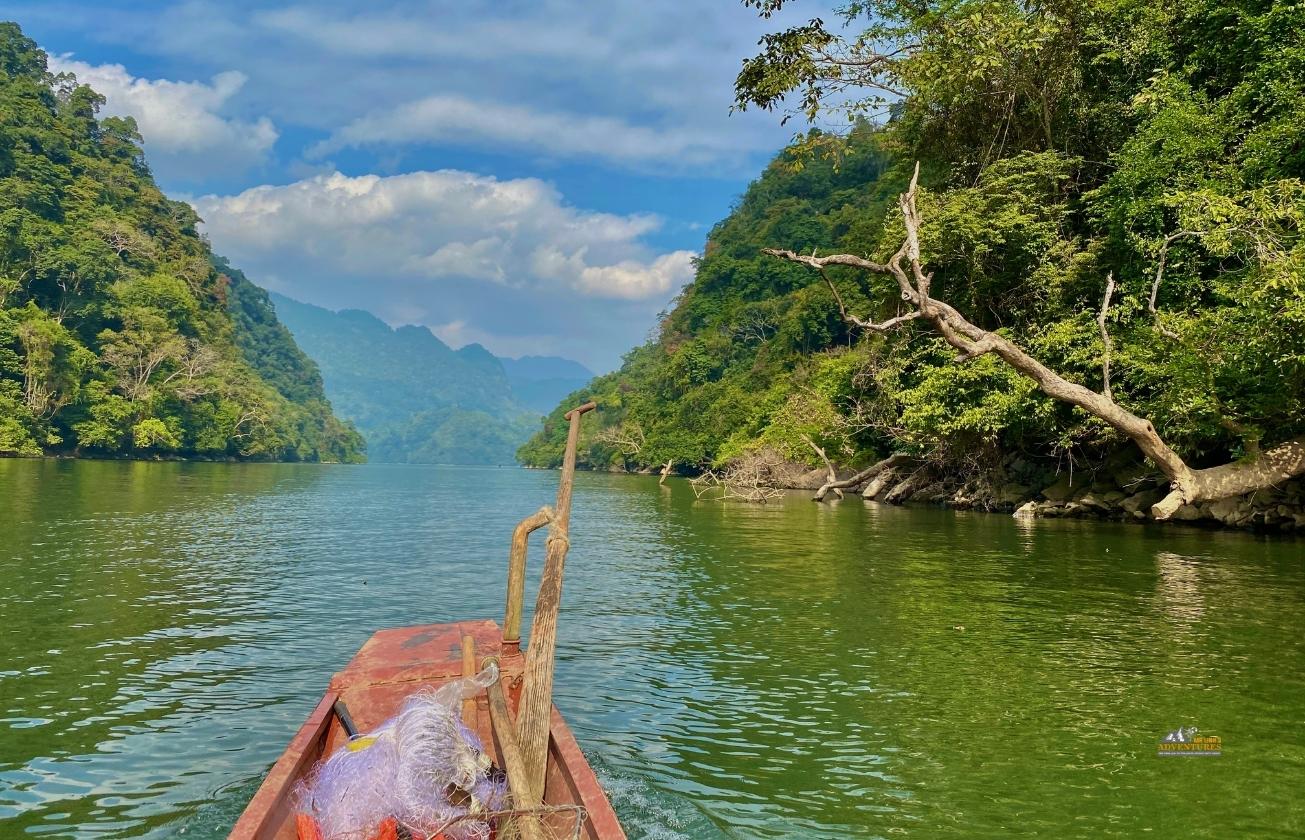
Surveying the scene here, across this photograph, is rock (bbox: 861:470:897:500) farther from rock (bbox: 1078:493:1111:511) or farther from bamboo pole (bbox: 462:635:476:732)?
bamboo pole (bbox: 462:635:476:732)

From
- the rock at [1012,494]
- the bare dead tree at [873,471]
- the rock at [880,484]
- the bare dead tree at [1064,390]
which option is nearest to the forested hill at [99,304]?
the bare dead tree at [873,471]

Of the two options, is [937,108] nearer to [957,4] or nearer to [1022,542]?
[957,4]

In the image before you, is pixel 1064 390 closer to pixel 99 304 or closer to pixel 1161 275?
pixel 1161 275

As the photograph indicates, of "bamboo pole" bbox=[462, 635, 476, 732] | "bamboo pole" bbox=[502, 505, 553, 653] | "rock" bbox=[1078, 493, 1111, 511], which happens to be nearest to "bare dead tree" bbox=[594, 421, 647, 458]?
"rock" bbox=[1078, 493, 1111, 511]

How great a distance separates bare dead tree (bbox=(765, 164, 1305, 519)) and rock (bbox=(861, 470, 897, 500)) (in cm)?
2089

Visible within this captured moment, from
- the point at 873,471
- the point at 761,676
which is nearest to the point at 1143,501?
the point at 873,471

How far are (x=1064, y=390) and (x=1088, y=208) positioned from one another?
10.3 m

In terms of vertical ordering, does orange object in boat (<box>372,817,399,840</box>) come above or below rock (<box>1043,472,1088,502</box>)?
below

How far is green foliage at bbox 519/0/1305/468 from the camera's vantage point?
61.7ft

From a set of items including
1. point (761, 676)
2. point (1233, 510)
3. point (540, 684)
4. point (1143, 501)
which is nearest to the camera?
point (540, 684)

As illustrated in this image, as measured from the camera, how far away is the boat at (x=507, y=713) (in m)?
4.78

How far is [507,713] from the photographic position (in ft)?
20.5

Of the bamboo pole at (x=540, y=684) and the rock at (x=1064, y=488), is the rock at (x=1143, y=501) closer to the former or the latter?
the rock at (x=1064, y=488)

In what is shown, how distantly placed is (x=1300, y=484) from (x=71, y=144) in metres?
108
